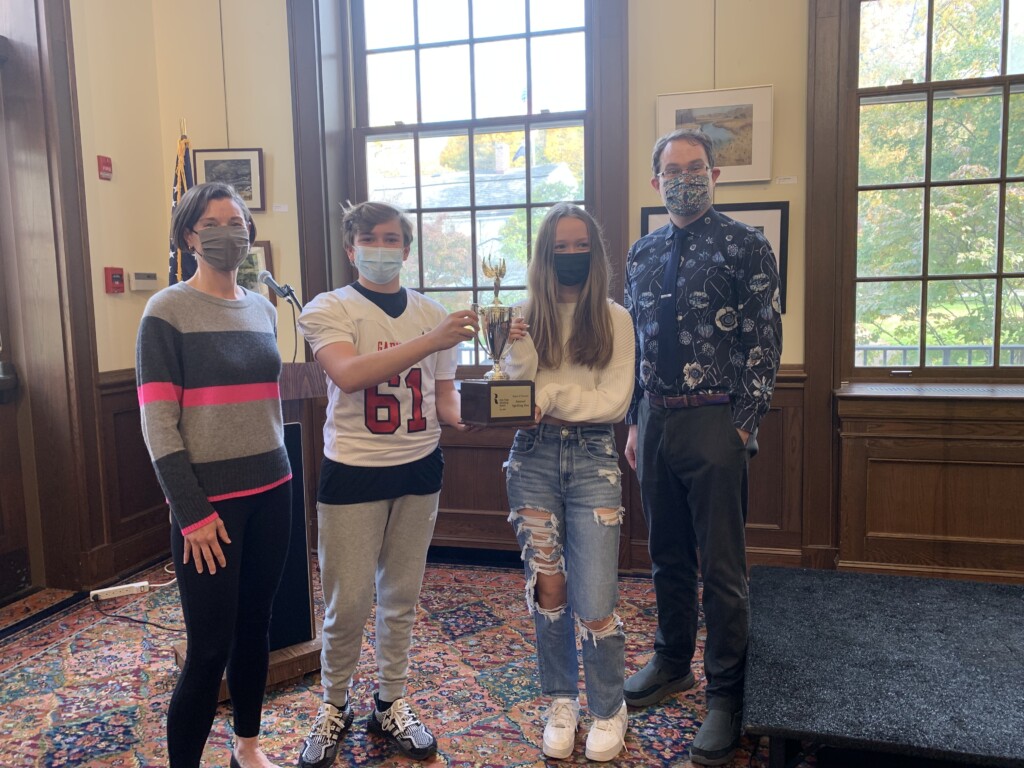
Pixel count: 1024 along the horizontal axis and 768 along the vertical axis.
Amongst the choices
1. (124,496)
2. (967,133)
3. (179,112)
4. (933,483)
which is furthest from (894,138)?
(124,496)

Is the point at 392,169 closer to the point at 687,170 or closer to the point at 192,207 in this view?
the point at 687,170

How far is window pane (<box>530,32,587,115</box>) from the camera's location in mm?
3541

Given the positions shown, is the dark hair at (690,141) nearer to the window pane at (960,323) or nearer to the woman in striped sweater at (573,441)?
the woman in striped sweater at (573,441)

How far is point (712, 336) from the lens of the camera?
203 cm

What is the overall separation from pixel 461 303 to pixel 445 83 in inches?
43.8

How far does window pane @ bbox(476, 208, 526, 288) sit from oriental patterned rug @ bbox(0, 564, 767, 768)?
1.57 meters

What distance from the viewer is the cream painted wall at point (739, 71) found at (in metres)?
3.15

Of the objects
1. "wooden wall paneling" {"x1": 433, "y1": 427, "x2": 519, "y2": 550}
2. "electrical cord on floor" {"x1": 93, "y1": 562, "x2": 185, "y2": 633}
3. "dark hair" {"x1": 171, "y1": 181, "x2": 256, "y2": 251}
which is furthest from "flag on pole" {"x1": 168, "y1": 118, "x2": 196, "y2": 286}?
"wooden wall paneling" {"x1": 433, "y1": 427, "x2": 519, "y2": 550}

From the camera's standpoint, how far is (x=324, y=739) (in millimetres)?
1931

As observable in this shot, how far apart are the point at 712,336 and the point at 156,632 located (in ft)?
7.85

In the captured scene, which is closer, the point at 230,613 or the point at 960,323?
the point at 230,613

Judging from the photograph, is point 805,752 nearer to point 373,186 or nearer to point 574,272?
point 574,272

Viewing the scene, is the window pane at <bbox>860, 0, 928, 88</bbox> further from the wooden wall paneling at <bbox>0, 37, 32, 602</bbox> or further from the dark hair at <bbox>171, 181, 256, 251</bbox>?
the wooden wall paneling at <bbox>0, 37, 32, 602</bbox>

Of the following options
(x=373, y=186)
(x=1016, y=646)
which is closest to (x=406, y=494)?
(x=1016, y=646)
